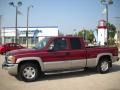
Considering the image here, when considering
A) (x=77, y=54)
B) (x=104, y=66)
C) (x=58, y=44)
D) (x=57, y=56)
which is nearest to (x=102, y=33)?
(x=104, y=66)

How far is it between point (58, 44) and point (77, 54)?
103cm

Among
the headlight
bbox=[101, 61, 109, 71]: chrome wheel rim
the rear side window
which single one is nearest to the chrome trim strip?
the rear side window

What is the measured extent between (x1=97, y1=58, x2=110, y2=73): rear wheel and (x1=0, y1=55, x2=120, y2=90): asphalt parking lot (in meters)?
0.31

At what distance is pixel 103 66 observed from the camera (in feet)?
42.1

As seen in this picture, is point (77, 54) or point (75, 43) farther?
point (75, 43)

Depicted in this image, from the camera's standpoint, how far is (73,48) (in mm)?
11680

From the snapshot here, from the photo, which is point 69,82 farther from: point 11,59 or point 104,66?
point 104,66

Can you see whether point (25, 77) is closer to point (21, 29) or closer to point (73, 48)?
point (73, 48)

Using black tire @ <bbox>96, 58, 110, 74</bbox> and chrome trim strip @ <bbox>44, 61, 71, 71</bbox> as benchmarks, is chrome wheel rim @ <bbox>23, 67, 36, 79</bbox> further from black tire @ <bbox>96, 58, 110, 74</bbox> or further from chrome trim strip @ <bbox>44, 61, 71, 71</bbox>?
black tire @ <bbox>96, 58, 110, 74</bbox>

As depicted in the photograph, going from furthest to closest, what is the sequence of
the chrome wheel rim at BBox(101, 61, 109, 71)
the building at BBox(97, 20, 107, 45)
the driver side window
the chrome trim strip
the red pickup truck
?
1. the building at BBox(97, 20, 107, 45)
2. the chrome wheel rim at BBox(101, 61, 109, 71)
3. the driver side window
4. the chrome trim strip
5. the red pickup truck

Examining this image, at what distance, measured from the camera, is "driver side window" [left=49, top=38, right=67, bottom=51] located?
11195 mm

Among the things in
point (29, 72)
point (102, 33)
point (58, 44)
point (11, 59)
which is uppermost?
point (102, 33)

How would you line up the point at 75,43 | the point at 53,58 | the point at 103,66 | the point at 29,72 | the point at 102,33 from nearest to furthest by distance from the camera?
the point at 29,72, the point at 53,58, the point at 75,43, the point at 103,66, the point at 102,33

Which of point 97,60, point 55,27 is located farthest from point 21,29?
point 97,60
